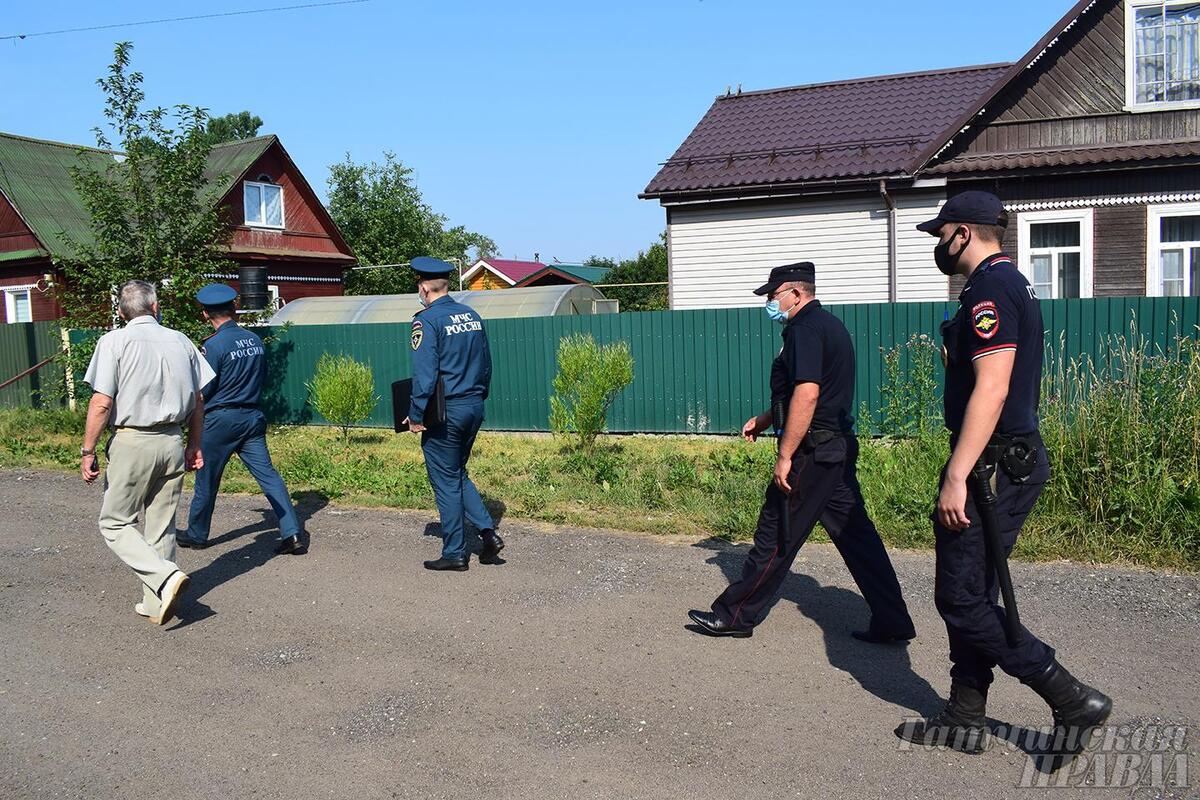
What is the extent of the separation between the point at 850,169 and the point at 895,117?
2145 mm

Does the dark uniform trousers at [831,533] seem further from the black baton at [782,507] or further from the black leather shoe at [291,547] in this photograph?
the black leather shoe at [291,547]

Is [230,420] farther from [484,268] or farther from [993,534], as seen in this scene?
[484,268]

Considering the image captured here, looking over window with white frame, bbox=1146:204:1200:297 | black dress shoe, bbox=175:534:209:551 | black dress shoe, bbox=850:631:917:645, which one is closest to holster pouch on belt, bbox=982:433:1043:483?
black dress shoe, bbox=850:631:917:645

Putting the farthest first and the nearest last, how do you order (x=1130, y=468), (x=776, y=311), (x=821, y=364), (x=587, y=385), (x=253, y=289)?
(x=253, y=289) < (x=587, y=385) < (x=1130, y=468) < (x=776, y=311) < (x=821, y=364)

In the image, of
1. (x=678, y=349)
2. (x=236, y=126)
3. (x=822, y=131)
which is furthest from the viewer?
(x=236, y=126)

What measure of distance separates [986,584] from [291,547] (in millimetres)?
5088

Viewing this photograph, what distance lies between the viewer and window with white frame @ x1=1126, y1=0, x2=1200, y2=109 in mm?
14461

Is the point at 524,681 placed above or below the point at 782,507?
below

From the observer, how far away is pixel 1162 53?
14.6 metres

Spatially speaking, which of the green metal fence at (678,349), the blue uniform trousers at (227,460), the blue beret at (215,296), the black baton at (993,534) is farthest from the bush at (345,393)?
the black baton at (993,534)

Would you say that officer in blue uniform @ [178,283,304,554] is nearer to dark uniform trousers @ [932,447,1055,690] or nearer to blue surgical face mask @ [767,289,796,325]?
blue surgical face mask @ [767,289,796,325]

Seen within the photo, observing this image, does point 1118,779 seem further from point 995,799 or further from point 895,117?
point 895,117

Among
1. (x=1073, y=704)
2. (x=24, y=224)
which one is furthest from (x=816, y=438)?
(x=24, y=224)

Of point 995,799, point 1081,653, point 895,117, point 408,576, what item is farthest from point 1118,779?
point 895,117
